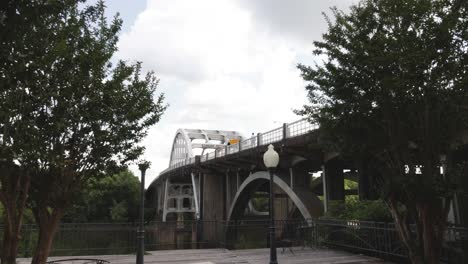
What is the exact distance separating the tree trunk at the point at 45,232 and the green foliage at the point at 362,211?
34.3 feet

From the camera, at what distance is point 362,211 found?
13.7 m

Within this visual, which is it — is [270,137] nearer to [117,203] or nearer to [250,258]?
[250,258]

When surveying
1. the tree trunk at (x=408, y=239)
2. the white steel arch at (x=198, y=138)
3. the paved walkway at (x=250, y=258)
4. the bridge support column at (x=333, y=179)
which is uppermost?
the white steel arch at (x=198, y=138)

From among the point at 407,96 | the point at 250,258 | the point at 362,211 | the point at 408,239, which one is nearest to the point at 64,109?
the point at 407,96

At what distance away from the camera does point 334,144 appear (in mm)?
8516

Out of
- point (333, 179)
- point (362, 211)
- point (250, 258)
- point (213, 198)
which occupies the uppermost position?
point (333, 179)

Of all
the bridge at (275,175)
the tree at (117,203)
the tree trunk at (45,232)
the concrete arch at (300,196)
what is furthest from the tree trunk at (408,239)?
the tree at (117,203)

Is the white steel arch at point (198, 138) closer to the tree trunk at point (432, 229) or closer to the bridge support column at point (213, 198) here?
the bridge support column at point (213, 198)

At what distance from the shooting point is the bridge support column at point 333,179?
21.2 m

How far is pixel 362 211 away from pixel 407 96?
7.90 meters

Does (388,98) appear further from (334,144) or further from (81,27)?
(81,27)

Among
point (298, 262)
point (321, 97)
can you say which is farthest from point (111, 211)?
point (321, 97)

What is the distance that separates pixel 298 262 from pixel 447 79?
702 centimetres

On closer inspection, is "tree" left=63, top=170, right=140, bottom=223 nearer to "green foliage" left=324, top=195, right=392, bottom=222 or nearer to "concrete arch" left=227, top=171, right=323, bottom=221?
"concrete arch" left=227, top=171, right=323, bottom=221
